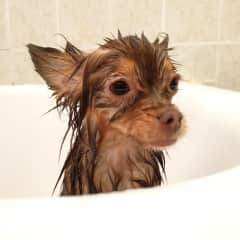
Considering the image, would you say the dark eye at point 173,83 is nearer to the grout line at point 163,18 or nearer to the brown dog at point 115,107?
the brown dog at point 115,107

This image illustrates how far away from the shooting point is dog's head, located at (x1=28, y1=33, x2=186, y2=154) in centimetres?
66

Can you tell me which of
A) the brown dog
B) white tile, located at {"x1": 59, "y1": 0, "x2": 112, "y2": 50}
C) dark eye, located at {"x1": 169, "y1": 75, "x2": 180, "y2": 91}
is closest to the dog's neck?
the brown dog

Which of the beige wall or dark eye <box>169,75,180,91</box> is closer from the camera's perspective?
dark eye <box>169,75,180,91</box>

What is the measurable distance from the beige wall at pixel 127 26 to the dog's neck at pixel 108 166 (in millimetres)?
622

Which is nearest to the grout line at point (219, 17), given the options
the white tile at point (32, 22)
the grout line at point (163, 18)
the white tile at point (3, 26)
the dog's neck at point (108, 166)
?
the grout line at point (163, 18)

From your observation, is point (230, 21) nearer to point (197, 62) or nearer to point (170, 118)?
point (197, 62)

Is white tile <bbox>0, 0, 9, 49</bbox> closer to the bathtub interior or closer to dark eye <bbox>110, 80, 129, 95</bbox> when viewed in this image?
the bathtub interior

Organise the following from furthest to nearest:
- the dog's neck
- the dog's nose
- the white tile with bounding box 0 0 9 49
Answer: the white tile with bounding box 0 0 9 49 < the dog's neck < the dog's nose

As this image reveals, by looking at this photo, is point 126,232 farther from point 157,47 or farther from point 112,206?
point 157,47

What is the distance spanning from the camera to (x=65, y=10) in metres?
1.29

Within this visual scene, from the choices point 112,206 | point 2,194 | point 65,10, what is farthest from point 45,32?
Answer: point 112,206

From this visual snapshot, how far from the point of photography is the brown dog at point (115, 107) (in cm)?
67

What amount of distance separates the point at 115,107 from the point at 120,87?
0.10ft

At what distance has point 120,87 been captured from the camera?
0.69 m
